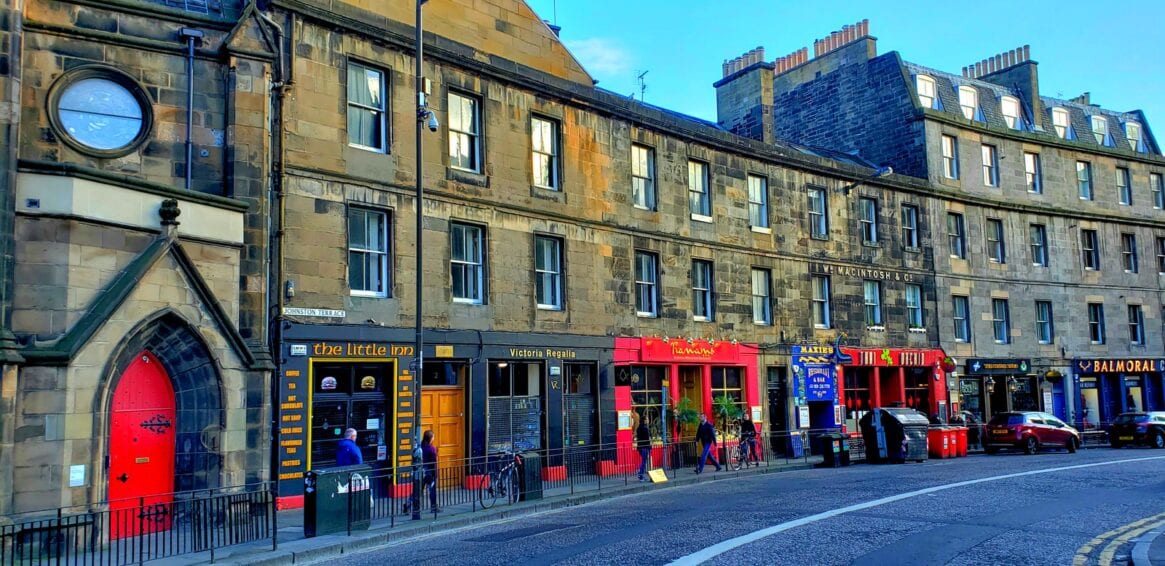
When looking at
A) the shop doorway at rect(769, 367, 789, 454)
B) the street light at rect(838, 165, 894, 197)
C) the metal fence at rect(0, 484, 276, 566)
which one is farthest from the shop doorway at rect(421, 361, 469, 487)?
the street light at rect(838, 165, 894, 197)

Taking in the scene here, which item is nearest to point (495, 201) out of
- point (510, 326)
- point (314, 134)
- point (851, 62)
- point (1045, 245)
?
point (510, 326)

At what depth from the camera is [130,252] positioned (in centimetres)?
1480

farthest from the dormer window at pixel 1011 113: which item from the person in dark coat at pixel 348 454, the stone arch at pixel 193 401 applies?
the stone arch at pixel 193 401

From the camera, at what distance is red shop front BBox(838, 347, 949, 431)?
104 feet

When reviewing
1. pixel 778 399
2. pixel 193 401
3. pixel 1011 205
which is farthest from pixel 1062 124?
pixel 193 401

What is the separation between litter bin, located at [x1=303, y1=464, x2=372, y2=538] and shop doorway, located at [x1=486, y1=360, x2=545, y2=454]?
6.57 meters

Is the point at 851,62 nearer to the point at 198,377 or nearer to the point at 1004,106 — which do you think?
the point at 1004,106

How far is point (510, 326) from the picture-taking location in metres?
21.9

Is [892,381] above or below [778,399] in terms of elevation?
above

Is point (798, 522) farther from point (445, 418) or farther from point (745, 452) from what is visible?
point (745, 452)

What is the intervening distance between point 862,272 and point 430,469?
19.9m

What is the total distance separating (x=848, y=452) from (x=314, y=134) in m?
15.8

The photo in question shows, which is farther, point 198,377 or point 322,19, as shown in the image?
point 322,19

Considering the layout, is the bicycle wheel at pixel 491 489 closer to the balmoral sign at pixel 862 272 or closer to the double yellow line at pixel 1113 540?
the double yellow line at pixel 1113 540
